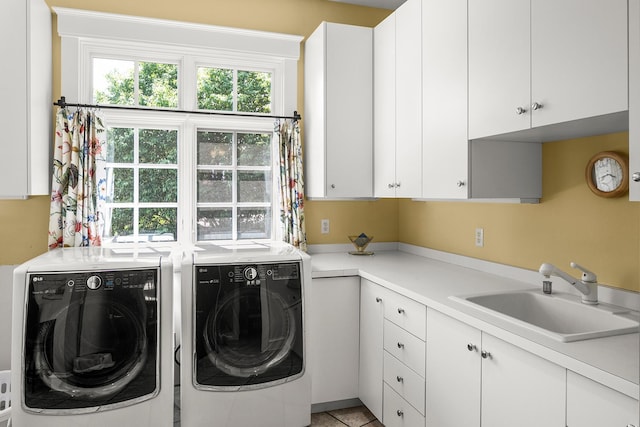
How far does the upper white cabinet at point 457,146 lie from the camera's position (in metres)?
2.12

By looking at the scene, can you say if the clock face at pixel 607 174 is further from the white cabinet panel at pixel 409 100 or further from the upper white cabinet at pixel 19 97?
the upper white cabinet at pixel 19 97

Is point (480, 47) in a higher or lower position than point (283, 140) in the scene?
higher

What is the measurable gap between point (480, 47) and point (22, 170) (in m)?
2.44

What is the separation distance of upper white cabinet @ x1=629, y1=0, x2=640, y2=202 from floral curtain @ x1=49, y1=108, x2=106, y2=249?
9.09ft

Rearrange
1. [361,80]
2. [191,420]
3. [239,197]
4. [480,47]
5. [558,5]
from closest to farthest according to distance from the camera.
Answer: [558,5] < [480,47] < [191,420] < [361,80] < [239,197]

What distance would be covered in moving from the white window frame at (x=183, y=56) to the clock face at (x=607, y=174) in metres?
2.01

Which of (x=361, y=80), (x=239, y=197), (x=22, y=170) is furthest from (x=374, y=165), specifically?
(x=22, y=170)

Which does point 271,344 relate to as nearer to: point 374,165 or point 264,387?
point 264,387

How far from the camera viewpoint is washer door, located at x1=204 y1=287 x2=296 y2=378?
91.7 inches

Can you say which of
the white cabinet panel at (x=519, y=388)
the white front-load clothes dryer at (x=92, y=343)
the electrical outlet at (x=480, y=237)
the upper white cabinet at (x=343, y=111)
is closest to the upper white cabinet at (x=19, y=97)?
the white front-load clothes dryer at (x=92, y=343)

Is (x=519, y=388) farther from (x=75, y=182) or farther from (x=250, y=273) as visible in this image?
(x=75, y=182)

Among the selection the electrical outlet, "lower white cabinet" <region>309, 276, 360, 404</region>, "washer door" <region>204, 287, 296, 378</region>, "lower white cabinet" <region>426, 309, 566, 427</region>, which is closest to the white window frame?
"lower white cabinet" <region>309, 276, 360, 404</region>

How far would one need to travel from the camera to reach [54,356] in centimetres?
211

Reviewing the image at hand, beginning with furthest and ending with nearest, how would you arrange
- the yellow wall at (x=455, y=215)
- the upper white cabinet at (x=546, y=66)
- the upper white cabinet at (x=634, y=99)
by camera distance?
the yellow wall at (x=455, y=215) < the upper white cabinet at (x=546, y=66) < the upper white cabinet at (x=634, y=99)
